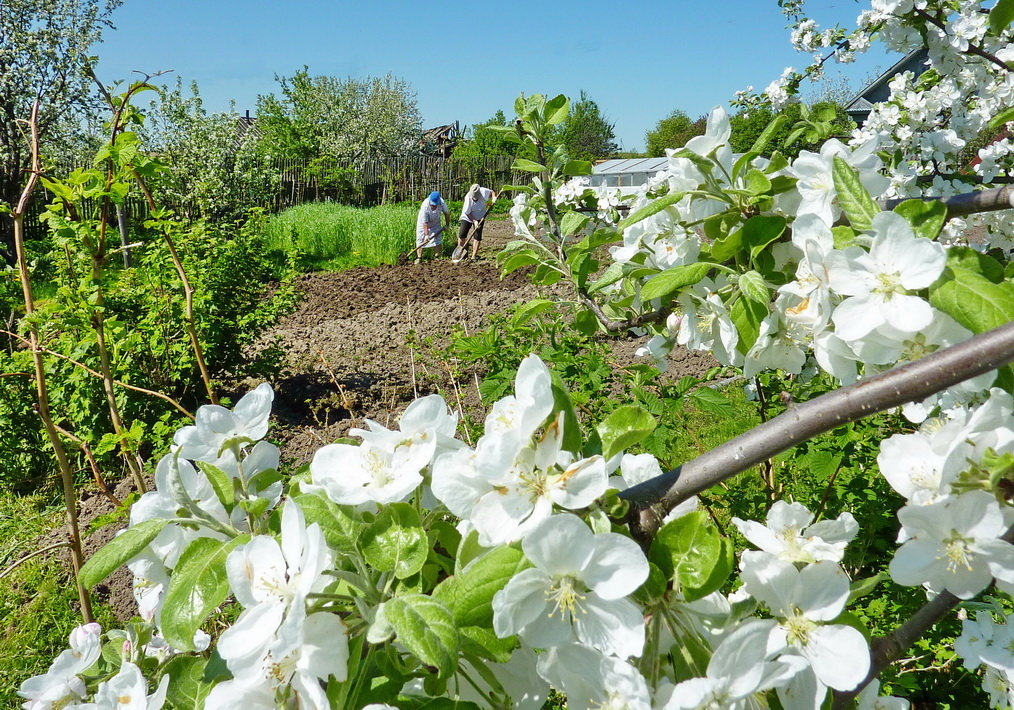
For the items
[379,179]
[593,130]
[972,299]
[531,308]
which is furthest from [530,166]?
[593,130]

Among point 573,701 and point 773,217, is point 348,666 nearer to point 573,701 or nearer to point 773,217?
point 573,701

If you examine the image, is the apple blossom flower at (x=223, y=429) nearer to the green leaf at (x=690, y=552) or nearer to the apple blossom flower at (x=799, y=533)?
the green leaf at (x=690, y=552)

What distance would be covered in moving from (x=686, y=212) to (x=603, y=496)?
663 millimetres

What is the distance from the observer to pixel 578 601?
0.57 meters

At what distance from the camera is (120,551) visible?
0.72 meters

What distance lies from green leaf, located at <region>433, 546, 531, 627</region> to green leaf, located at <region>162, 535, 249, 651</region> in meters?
0.24

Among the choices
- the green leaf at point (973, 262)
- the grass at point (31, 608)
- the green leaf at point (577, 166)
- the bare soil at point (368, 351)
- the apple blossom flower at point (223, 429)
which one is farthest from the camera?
the bare soil at point (368, 351)

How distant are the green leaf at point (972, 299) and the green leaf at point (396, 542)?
533mm

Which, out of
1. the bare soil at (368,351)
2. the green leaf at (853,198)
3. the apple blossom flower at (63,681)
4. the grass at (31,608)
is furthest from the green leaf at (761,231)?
the grass at (31,608)

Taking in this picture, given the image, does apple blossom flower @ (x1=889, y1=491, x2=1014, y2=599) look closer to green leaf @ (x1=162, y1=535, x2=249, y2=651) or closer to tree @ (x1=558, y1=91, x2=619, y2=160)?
green leaf @ (x1=162, y1=535, x2=249, y2=651)

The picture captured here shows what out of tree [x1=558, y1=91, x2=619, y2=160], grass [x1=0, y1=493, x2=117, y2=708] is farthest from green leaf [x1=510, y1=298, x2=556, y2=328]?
tree [x1=558, y1=91, x2=619, y2=160]

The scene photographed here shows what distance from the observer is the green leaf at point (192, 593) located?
0.65 metres

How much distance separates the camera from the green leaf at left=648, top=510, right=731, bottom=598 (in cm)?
59

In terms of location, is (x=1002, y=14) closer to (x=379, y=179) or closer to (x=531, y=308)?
(x=531, y=308)
